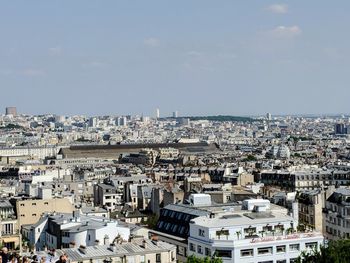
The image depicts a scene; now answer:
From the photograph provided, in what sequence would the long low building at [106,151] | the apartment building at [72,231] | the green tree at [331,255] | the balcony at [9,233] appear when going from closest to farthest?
the green tree at [331,255]
the apartment building at [72,231]
the balcony at [9,233]
the long low building at [106,151]

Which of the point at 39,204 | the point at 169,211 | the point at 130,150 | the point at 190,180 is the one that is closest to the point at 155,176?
the point at 190,180

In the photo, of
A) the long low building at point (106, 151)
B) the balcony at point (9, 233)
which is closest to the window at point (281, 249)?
the balcony at point (9, 233)

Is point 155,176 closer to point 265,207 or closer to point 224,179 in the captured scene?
point 224,179

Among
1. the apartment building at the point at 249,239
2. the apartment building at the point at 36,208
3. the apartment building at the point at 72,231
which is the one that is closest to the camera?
the apartment building at the point at 249,239

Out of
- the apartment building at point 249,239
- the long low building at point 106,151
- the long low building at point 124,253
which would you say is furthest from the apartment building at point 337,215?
the long low building at point 106,151

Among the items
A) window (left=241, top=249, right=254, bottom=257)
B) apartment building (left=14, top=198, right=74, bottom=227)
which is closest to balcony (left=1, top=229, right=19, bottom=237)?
apartment building (left=14, top=198, right=74, bottom=227)

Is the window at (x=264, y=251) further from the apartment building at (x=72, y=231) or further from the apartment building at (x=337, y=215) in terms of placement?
the apartment building at (x=337, y=215)

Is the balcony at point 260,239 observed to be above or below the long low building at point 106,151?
above

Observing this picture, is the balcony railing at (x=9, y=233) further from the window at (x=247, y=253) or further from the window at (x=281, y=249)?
the window at (x=281, y=249)

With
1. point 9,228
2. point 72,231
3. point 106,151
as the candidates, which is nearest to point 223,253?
point 72,231

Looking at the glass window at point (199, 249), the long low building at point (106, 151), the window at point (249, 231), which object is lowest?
the long low building at point (106, 151)

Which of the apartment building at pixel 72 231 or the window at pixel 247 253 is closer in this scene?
the window at pixel 247 253

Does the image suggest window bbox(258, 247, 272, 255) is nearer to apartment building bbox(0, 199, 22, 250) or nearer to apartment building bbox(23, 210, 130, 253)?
apartment building bbox(23, 210, 130, 253)
